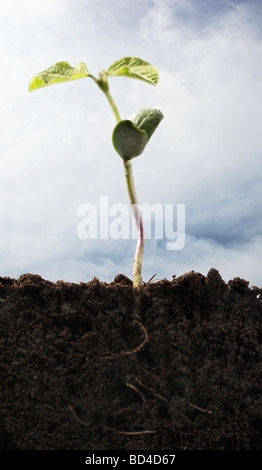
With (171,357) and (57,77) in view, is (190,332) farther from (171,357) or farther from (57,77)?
(57,77)

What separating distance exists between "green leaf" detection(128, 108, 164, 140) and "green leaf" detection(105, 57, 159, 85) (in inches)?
2.8

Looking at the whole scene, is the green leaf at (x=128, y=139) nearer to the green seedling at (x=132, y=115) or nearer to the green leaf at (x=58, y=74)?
the green seedling at (x=132, y=115)

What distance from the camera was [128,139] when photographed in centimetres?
117

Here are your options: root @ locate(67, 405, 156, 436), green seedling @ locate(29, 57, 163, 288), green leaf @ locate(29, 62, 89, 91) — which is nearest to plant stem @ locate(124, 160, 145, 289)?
green seedling @ locate(29, 57, 163, 288)

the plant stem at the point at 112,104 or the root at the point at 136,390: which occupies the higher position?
the plant stem at the point at 112,104

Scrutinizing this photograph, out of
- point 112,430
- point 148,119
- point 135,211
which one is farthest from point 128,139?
point 112,430

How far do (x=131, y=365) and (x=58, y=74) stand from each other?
769 mm

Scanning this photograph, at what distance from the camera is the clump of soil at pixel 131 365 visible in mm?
1106

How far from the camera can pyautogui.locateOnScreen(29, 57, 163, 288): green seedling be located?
→ 1.18m

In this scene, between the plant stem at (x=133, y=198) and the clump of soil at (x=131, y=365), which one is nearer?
the clump of soil at (x=131, y=365)

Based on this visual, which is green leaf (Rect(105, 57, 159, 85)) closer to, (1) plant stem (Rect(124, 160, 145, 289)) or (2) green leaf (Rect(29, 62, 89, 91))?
(2) green leaf (Rect(29, 62, 89, 91))

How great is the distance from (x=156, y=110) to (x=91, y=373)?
0.68m

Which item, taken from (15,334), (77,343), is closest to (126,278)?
(77,343)

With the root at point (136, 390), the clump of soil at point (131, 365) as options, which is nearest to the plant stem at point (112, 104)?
the clump of soil at point (131, 365)
